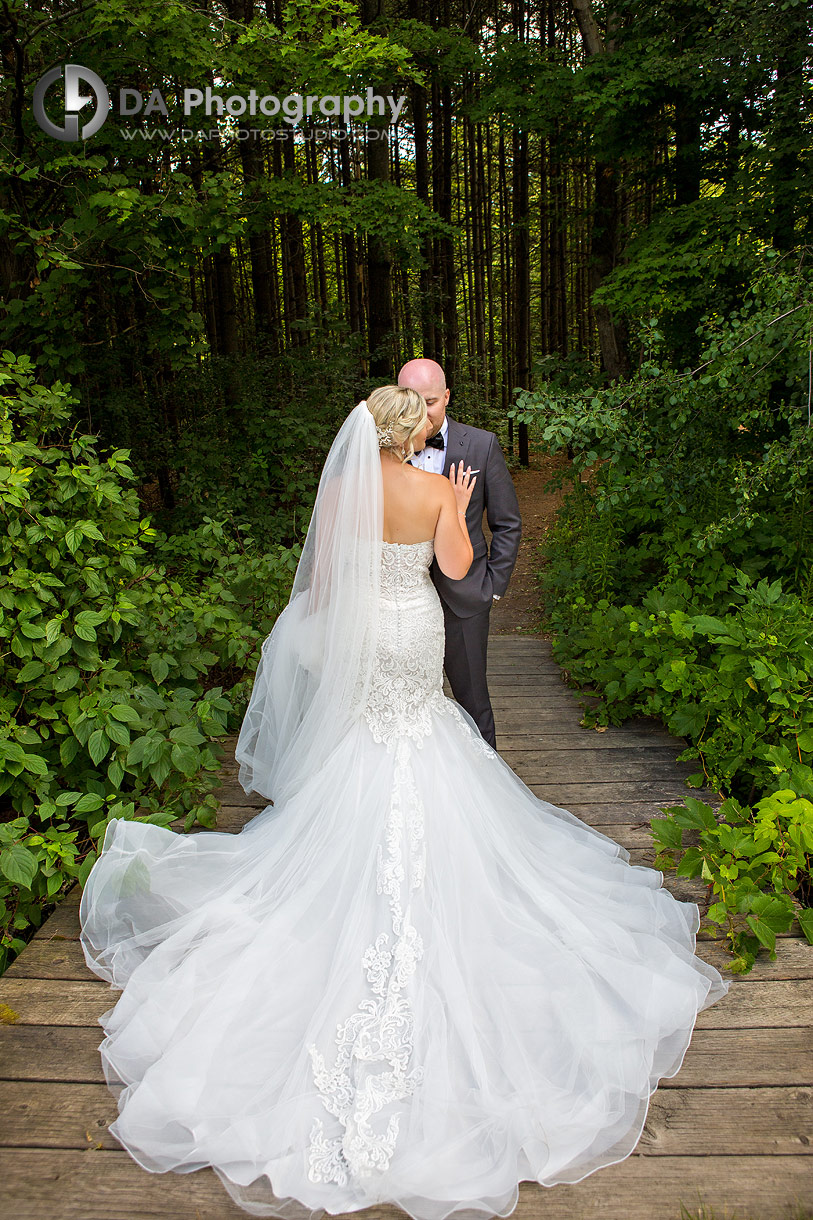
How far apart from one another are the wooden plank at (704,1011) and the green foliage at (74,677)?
1.19 feet

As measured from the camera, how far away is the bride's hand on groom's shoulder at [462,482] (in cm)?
352

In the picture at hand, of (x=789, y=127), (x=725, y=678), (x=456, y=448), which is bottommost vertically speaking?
(x=725, y=678)

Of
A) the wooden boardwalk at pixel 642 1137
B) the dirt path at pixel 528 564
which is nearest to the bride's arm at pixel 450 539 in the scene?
the wooden boardwalk at pixel 642 1137

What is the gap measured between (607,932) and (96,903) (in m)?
1.81

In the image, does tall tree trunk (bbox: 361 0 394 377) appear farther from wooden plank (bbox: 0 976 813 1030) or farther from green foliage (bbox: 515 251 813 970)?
wooden plank (bbox: 0 976 813 1030)

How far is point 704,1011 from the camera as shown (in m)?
2.57

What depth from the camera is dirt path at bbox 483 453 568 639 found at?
8.09 meters

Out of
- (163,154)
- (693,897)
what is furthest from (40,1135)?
(163,154)

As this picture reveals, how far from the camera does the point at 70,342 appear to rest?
19.6ft

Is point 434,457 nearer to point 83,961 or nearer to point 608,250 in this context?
point 83,961

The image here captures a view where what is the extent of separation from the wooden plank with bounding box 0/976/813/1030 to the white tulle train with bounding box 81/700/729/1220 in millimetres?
72

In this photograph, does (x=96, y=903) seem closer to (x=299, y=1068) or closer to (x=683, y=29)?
(x=299, y=1068)

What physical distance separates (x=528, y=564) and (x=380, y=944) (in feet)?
28.3

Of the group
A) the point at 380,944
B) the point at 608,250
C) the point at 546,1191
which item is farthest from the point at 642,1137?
the point at 608,250
